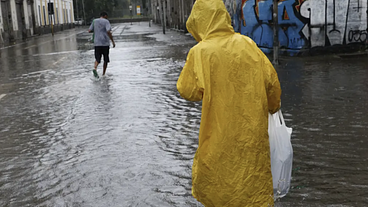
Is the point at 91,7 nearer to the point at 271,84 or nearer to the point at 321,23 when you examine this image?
the point at 321,23

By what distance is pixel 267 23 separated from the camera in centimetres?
1523

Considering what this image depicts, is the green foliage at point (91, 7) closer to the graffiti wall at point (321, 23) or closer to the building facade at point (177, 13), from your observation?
the building facade at point (177, 13)

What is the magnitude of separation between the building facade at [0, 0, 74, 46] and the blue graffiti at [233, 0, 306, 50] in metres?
19.1

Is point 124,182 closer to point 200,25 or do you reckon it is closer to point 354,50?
point 200,25

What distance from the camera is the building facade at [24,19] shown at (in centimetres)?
3350

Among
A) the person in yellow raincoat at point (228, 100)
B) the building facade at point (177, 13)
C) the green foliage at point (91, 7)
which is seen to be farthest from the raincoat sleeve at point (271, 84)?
the green foliage at point (91, 7)

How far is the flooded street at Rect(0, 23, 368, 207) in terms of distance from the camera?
4.10 meters

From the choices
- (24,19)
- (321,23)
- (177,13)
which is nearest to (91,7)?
(24,19)

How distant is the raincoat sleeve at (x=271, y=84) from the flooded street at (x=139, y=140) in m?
1.21

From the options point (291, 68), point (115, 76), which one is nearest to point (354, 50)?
point (291, 68)

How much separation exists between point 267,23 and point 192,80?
13077 millimetres

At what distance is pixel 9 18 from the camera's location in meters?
34.8

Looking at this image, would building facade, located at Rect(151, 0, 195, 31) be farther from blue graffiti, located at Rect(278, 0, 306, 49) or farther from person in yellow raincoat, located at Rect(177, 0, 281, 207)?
person in yellow raincoat, located at Rect(177, 0, 281, 207)

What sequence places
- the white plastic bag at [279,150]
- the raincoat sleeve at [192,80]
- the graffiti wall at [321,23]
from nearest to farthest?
the raincoat sleeve at [192,80] < the white plastic bag at [279,150] < the graffiti wall at [321,23]
